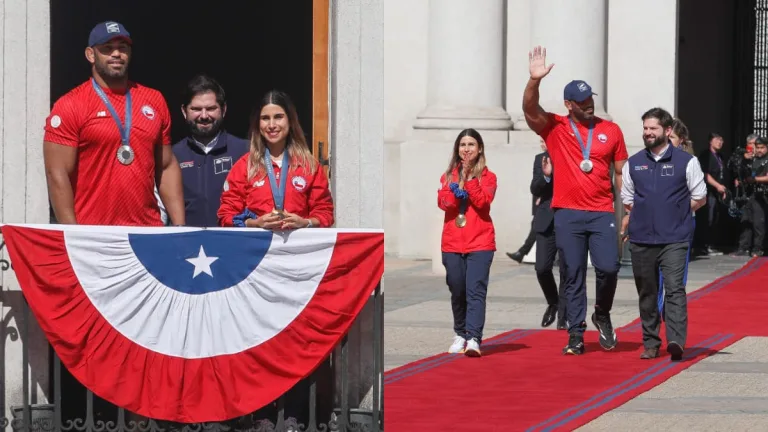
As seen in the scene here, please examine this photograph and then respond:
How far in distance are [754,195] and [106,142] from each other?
18004 mm

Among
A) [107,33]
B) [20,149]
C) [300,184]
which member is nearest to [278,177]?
[300,184]

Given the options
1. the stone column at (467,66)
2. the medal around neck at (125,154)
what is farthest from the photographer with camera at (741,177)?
the medal around neck at (125,154)

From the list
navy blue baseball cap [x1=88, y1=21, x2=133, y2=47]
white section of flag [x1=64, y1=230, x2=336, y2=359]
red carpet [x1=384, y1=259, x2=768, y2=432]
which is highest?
navy blue baseball cap [x1=88, y1=21, x2=133, y2=47]

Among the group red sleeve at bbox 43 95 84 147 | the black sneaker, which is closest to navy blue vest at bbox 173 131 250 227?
red sleeve at bbox 43 95 84 147

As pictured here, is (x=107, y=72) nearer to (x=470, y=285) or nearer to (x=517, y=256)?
(x=470, y=285)

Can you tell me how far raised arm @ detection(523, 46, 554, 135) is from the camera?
12055mm

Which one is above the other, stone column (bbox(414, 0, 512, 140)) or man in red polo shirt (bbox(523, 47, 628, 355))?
stone column (bbox(414, 0, 512, 140))

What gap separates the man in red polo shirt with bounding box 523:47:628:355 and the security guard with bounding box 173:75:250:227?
13.1 feet

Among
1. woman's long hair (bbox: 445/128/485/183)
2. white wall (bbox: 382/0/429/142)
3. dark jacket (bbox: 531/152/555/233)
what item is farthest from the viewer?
white wall (bbox: 382/0/429/142)

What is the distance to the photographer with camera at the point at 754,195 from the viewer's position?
2436cm

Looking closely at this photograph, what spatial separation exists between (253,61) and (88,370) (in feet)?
24.2

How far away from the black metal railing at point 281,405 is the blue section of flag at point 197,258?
0.64 metres

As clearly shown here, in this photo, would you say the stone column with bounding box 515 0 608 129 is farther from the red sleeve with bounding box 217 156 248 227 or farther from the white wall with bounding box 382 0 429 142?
the red sleeve with bounding box 217 156 248 227

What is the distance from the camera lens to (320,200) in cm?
814
